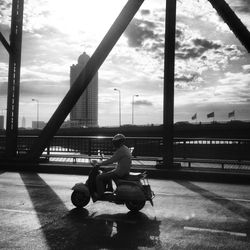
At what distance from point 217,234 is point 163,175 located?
7388mm

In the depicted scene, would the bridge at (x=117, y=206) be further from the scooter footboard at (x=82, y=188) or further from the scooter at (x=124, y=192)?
the scooter footboard at (x=82, y=188)

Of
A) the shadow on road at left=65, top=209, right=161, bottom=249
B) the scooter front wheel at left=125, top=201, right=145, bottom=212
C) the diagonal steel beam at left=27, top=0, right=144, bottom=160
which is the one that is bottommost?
the shadow on road at left=65, top=209, right=161, bottom=249

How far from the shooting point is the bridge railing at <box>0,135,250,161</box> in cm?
1524

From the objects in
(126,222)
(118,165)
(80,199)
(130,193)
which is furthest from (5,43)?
(126,222)

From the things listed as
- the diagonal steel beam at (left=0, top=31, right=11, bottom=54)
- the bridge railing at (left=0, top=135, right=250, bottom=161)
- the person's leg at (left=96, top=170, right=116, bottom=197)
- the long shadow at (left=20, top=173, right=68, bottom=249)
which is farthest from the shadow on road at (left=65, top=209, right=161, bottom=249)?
the diagonal steel beam at (left=0, top=31, right=11, bottom=54)

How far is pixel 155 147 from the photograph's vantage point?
1727cm

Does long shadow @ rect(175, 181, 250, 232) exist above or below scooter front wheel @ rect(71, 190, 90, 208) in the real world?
below

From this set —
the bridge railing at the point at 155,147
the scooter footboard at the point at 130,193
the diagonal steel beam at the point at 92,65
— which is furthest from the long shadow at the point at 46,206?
the bridge railing at the point at 155,147

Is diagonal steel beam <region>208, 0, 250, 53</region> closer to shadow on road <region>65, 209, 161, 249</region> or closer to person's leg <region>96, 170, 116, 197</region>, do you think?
person's leg <region>96, 170, 116, 197</region>

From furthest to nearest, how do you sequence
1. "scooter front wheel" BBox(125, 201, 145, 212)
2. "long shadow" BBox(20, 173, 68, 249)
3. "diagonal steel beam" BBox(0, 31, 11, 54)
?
"diagonal steel beam" BBox(0, 31, 11, 54) → "scooter front wheel" BBox(125, 201, 145, 212) → "long shadow" BBox(20, 173, 68, 249)

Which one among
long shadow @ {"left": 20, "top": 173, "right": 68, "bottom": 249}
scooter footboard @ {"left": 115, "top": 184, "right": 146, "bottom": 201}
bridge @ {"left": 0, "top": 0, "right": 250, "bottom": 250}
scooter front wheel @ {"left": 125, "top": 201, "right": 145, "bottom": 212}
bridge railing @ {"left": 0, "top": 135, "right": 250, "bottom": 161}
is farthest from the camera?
bridge railing @ {"left": 0, "top": 135, "right": 250, "bottom": 161}

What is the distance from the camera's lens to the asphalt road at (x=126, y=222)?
218 inches

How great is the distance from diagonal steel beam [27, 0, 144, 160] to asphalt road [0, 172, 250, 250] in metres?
4.87

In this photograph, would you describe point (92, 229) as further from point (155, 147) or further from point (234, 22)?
point (155, 147)
